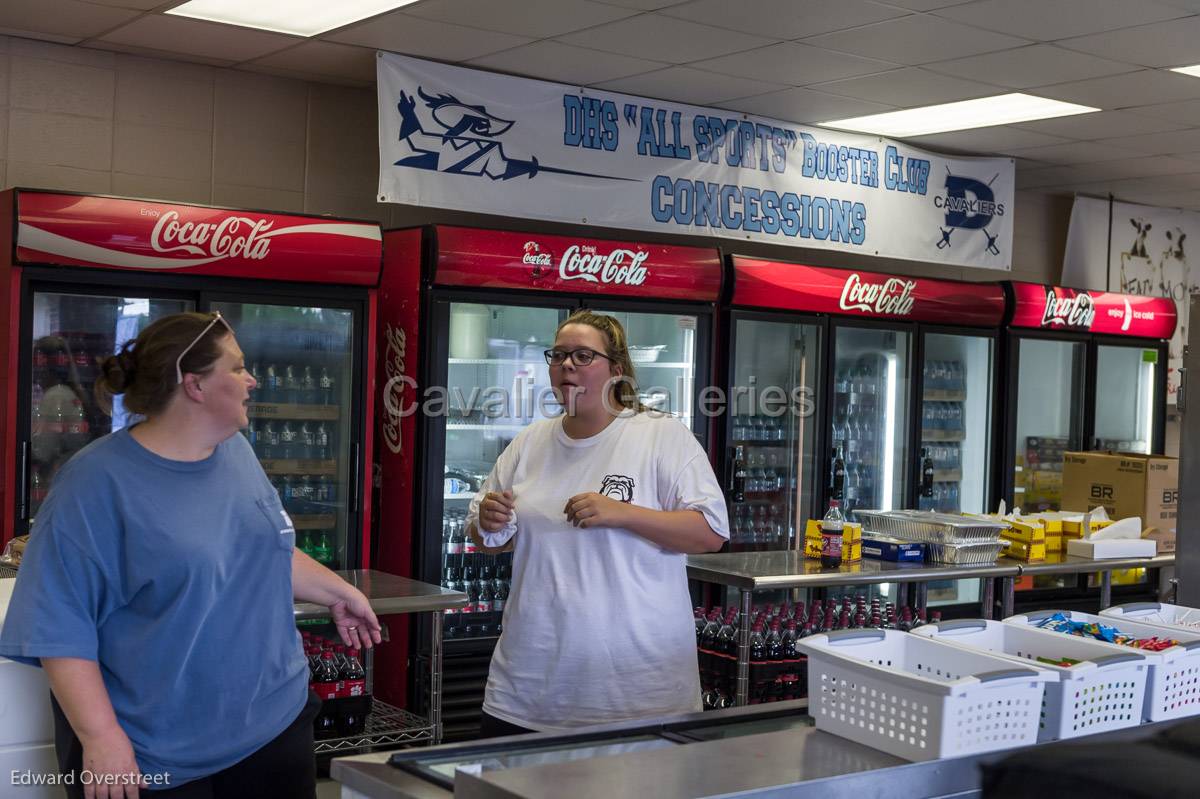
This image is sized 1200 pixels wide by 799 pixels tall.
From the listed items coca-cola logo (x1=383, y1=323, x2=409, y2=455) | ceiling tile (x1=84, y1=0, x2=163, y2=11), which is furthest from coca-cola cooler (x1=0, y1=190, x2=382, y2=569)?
ceiling tile (x1=84, y1=0, x2=163, y2=11)

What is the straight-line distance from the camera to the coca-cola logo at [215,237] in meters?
4.67

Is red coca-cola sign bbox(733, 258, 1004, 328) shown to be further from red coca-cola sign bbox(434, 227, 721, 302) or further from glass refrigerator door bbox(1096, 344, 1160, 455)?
glass refrigerator door bbox(1096, 344, 1160, 455)

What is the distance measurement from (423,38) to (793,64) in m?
1.55

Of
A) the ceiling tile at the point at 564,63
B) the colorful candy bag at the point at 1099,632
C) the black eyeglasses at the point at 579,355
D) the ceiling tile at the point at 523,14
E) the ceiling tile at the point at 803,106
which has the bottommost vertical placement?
the colorful candy bag at the point at 1099,632

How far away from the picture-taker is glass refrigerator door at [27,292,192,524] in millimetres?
4656

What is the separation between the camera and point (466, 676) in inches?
219

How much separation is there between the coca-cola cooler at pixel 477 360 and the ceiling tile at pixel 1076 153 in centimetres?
235

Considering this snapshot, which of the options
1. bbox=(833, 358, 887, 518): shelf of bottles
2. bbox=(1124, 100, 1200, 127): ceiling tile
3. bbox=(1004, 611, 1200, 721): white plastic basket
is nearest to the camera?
bbox=(1004, 611, 1200, 721): white plastic basket

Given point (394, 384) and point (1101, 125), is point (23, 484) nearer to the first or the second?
point (394, 384)

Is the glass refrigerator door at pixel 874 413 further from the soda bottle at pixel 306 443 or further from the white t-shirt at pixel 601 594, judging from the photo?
the white t-shirt at pixel 601 594

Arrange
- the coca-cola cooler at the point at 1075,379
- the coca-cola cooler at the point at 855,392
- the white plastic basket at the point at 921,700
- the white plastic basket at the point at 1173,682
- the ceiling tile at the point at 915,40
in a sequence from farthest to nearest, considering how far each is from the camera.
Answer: the coca-cola cooler at the point at 1075,379 < the coca-cola cooler at the point at 855,392 < the ceiling tile at the point at 915,40 < the white plastic basket at the point at 1173,682 < the white plastic basket at the point at 921,700

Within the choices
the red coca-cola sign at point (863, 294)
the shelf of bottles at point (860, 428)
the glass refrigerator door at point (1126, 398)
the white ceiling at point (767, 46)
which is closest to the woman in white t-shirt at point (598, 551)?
the white ceiling at point (767, 46)

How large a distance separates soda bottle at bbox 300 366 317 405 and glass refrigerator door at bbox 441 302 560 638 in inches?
24.0

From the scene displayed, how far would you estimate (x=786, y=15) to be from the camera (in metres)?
4.64
